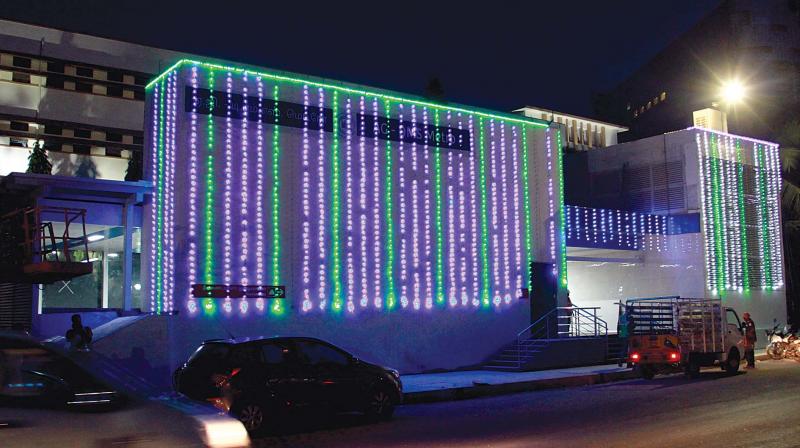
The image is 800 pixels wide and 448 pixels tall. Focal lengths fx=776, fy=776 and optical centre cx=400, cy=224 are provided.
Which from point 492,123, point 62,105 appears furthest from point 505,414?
point 62,105

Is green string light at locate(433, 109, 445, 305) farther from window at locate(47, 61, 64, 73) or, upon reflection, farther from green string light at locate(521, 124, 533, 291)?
window at locate(47, 61, 64, 73)

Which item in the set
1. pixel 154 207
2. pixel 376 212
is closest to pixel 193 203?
pixel 154 207

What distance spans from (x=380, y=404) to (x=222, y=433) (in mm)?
8401

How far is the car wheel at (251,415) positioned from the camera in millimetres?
11859

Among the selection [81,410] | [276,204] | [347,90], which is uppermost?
[347,90]

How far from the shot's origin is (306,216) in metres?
20.2

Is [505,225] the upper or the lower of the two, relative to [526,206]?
lower

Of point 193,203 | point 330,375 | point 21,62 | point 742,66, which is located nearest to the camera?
point 330,375

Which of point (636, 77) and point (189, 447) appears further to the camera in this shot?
point (636, 77)

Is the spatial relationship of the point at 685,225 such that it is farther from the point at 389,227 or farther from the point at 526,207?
the point at 389,227

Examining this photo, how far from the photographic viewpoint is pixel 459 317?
2256 cm

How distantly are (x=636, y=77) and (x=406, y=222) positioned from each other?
56290 mm

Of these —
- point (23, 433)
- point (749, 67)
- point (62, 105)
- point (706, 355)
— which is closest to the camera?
point (23, 433)

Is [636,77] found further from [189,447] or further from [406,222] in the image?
[189,447]
